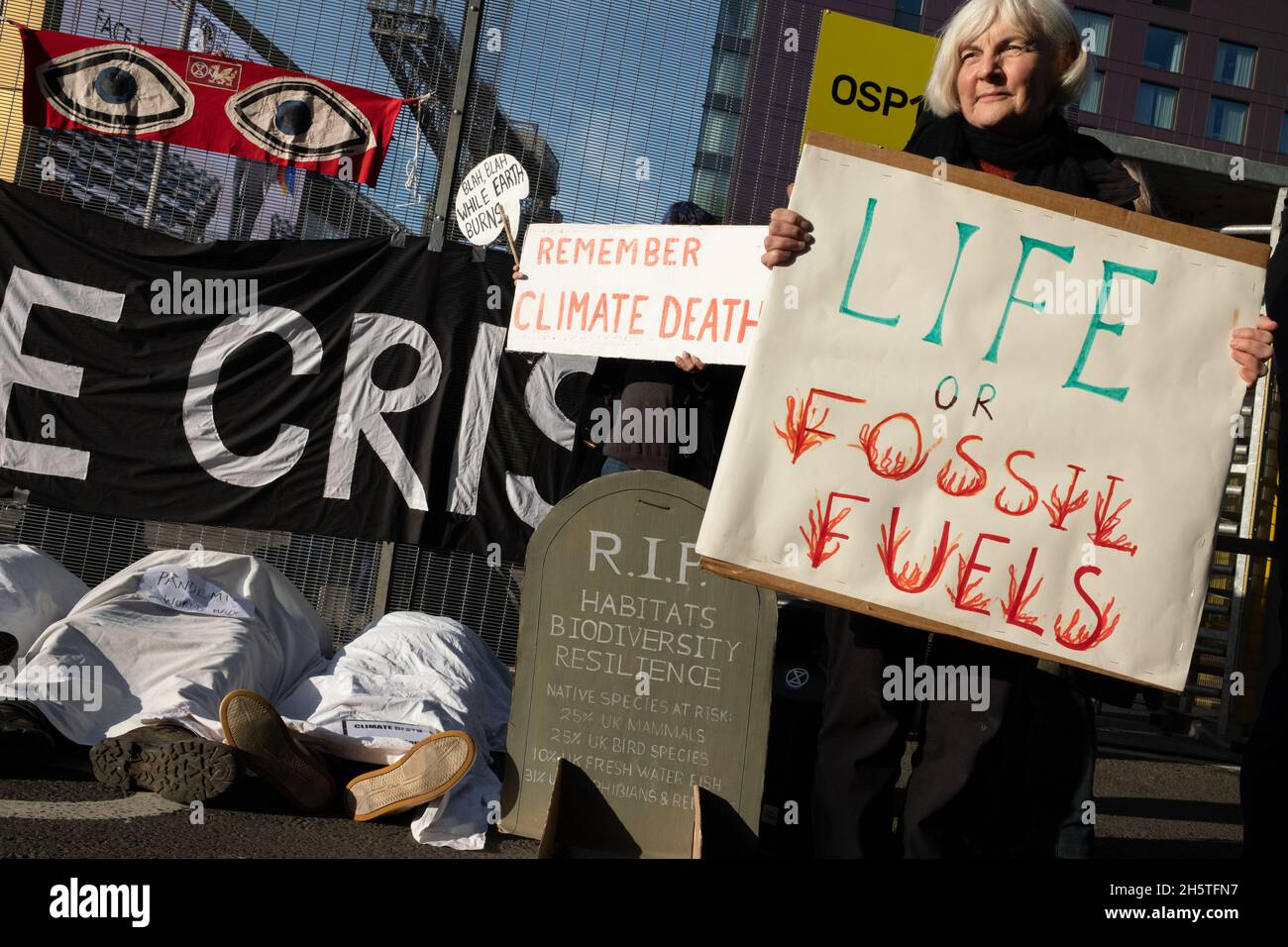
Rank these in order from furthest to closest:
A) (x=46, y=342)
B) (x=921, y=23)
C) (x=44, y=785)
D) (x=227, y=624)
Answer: (x=921, y=23) → (x=46, y=342) → (x=227, y=624) → (x=44, y=785)

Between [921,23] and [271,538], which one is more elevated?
[921,23]

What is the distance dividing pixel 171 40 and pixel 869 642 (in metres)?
5.45

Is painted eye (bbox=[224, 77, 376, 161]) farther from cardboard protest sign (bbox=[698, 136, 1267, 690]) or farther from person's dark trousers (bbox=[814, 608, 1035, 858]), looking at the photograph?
person's dark trousers (bbox=[814, 608, 1035, 858])

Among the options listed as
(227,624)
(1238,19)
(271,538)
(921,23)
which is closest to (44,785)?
(227,624)

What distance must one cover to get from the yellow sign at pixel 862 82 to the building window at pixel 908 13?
3621cm

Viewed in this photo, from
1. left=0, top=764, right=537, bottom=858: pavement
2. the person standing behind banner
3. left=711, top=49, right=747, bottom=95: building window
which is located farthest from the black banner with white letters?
the person standing behind banner

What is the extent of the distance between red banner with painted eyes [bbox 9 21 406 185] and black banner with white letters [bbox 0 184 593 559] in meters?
0.50

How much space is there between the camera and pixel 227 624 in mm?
4156

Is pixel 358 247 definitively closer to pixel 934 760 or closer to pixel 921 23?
pixel 934 760

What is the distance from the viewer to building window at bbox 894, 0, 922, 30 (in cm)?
3970

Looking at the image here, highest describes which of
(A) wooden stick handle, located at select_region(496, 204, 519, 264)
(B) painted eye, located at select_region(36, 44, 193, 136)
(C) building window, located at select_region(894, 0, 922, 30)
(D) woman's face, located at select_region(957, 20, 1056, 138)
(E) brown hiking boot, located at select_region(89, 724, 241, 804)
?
(C) building window, located at select_region(894, 0, 922, 30)

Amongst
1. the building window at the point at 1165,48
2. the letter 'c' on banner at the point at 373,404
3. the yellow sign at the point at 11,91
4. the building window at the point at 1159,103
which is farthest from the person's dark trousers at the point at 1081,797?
the building window at the point at 1165,48

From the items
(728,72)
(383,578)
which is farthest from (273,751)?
(728,72)
